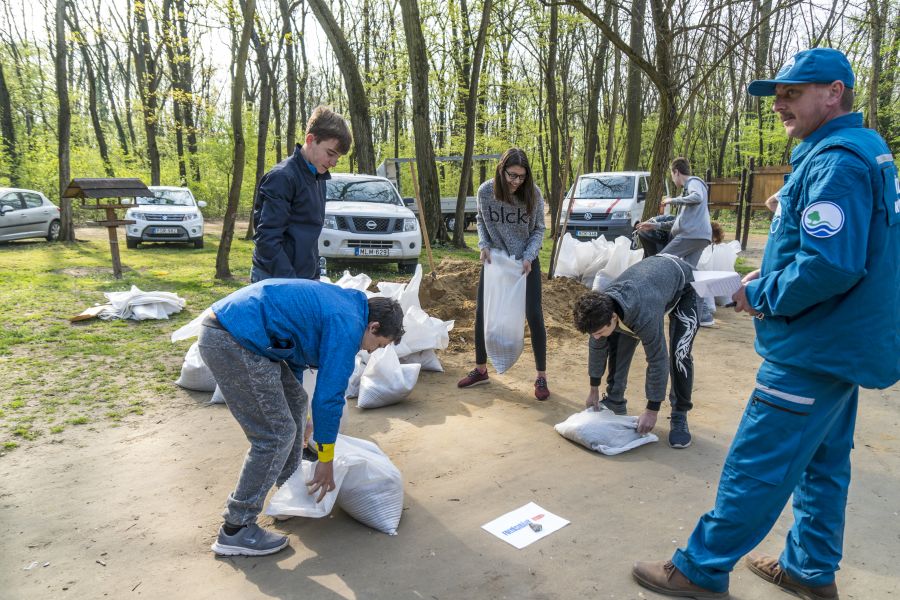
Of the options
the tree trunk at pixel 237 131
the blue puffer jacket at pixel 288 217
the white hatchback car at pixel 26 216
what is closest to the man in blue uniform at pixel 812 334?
the blue puffer jacket at pixel 288 217

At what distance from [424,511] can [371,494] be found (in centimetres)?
33

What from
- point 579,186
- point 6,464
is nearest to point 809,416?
point 6,464

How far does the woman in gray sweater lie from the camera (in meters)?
4.20

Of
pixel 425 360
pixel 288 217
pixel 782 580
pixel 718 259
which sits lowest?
pixel 782 580

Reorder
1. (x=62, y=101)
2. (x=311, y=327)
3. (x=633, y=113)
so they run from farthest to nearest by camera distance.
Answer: (x=633, y=113), (x=62, y=101), (x=311, y=327)

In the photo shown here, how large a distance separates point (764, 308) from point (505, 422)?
220 cm

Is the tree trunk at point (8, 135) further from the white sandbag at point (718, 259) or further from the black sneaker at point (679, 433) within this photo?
the black sneaker at point (679, 433)

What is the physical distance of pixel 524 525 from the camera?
2666 millimetres

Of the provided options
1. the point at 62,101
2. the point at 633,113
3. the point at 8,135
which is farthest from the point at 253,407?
the point at 8,135

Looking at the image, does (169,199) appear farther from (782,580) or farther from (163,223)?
(782,580)

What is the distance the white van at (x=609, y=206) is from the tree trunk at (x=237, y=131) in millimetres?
7067

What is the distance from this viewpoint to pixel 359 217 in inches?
364

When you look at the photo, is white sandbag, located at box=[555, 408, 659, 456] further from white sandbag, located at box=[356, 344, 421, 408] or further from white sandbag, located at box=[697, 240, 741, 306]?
white sandbag, located at box=[697, 240, 741, 306]

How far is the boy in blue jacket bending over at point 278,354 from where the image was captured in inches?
81.4
